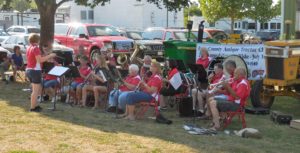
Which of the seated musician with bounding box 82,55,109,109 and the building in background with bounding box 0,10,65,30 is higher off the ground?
the building in background with bounding box 0,10,65,30

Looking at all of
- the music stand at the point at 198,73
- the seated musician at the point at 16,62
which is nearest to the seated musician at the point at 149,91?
the music stand at the point at 198,73

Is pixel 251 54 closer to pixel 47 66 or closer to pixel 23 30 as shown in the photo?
pixel 47 66

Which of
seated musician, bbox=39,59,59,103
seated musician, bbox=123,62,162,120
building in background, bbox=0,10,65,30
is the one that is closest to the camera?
seated musician, bbox=123,62,162,120

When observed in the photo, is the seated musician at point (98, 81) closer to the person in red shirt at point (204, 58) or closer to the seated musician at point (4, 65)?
Answer: the person in red shirt at point (204, 58)

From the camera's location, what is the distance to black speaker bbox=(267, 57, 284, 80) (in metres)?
10.3

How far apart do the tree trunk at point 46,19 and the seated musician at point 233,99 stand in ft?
30.2

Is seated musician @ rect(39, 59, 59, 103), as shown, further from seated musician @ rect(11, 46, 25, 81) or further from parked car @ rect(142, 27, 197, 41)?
parked car @ rect(142, 27, 197, 41)

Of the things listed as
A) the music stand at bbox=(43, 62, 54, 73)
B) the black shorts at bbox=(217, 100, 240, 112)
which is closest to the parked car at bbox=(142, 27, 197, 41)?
the music stand at bbox=(43, 62, 54, 73)

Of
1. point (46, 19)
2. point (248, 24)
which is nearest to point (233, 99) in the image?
point (46, 19)

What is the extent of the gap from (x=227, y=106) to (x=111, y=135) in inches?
80.4

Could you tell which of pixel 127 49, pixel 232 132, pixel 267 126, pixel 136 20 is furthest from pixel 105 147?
pixel 136 20

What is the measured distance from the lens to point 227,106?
8398 millimetres

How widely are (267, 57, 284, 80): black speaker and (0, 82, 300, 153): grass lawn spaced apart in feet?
3.08

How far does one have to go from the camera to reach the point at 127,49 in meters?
19.9
